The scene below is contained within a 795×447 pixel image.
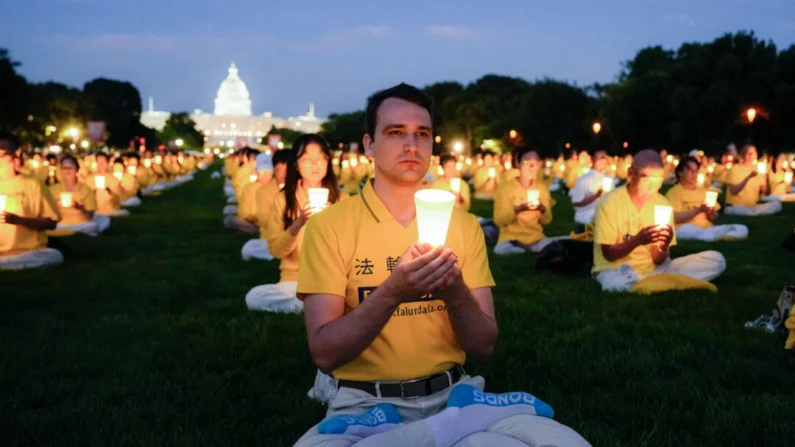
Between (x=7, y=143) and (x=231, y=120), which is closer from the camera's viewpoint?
(x=7, y=143)

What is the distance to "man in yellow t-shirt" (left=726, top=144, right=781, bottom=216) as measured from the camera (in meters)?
15.1

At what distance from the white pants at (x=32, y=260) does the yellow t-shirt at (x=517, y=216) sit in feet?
17.8

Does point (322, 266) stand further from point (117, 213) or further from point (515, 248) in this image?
point (117, 213)

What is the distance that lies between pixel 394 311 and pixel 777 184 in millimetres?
17181

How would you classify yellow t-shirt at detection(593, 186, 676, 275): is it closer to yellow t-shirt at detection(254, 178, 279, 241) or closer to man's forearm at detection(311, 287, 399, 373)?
yellow t-shirt at detection(254, 178, 279, 241)

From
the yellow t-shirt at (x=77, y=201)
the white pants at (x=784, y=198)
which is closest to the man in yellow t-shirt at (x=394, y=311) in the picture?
the yellow t-shirt at (x=77, y=201)

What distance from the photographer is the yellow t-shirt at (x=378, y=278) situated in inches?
118

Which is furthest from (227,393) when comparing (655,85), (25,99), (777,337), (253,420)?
(655,85)

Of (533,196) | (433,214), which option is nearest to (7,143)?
(533,196)

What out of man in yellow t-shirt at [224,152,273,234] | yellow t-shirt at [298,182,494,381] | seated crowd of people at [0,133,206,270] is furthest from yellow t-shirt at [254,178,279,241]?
yellow t-shirt at [298,182,494,381]

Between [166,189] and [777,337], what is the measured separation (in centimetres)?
2563

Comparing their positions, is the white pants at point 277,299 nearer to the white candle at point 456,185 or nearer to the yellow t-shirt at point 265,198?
the yellow t-shirt at point 265,198

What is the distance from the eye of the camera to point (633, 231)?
718 centimetres

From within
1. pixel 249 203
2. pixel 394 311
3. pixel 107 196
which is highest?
pixel 394 311
